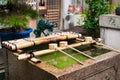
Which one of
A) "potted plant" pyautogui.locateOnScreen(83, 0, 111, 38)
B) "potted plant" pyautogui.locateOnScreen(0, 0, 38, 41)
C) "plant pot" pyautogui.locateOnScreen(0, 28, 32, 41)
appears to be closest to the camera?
"potted plant" pyautogui.locateOnScreen(0, 0, 38, 41)

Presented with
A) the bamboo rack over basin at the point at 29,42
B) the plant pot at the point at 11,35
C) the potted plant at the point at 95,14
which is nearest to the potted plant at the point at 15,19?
the plant pot at the point at 11,35

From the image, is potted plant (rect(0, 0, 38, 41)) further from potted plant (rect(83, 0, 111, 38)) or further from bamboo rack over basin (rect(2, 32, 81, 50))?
potted plant (rect(83, 0, 111, 38))

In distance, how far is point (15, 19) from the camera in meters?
2.47

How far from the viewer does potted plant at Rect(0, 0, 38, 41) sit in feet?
8.14

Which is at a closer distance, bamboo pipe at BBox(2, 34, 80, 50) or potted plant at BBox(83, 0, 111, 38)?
bamboo pipe at BBox(2, 34, 80, 50)

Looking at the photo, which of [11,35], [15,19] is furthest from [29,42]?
[11,35]

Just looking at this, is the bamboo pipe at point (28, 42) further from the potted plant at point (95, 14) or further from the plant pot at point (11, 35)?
the potted plant at point (95, 14)

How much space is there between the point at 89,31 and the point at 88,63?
128 inches

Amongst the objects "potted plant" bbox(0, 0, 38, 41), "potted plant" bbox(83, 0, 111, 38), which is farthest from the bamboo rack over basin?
"potted plant" bbox(83, 0, 111, 38)

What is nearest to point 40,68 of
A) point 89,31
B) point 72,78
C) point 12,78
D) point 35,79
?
point 35,79

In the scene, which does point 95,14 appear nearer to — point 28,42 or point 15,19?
point 15,19

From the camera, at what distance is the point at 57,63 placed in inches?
72.5

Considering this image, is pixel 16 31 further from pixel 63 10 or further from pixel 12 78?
pixel 63 10

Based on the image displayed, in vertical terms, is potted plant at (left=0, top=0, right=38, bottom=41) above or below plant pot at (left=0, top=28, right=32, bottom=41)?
above
